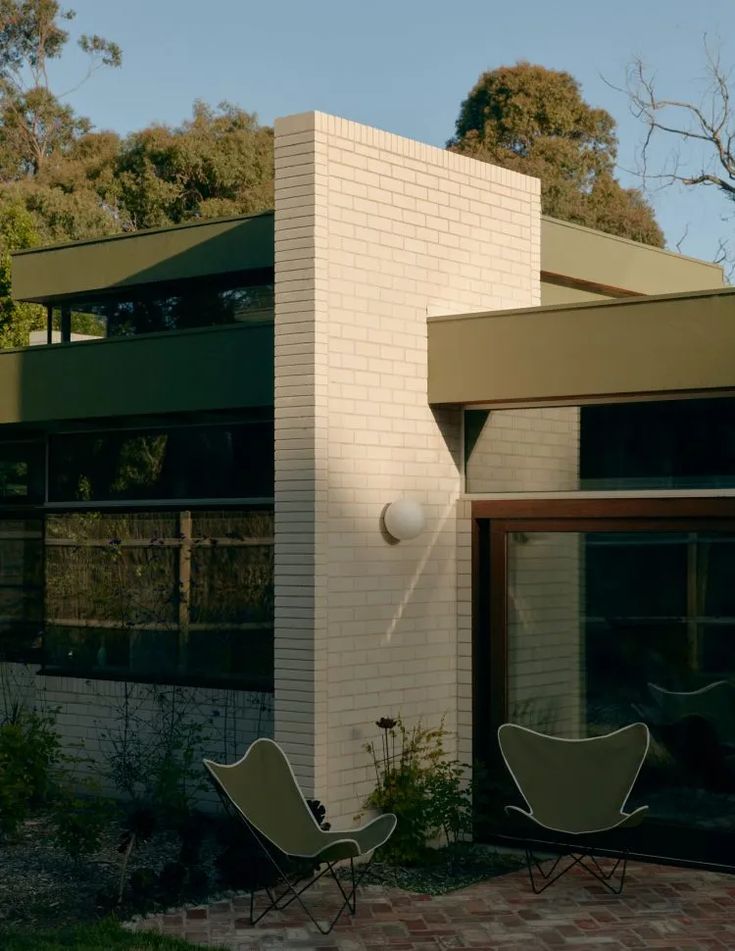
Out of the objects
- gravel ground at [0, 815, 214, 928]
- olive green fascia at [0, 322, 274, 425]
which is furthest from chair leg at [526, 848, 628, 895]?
olive green fascia at [0, 322, 274, 425]

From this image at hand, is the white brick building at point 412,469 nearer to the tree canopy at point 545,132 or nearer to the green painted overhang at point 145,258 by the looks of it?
the green painted overhang at point 145,258

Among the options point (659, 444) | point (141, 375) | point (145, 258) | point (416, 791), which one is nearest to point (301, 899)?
point (416, 791)

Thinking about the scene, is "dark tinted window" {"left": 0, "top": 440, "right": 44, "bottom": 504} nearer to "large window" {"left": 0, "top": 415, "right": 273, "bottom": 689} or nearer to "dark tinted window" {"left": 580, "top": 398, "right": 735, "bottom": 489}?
"large window" {"left": 0, "top": 415, "right": 273, "bottom": 689}

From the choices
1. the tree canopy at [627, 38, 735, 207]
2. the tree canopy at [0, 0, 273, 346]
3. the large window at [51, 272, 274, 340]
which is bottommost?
the large window at [51, 272, 274, 340]

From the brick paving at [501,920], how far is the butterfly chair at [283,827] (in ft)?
0.43

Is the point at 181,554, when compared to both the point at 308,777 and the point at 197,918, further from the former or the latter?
the point at 197,918

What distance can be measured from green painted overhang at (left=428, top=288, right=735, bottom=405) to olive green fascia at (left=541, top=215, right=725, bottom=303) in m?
3.51

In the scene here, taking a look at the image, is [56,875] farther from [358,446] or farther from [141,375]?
[141,375]

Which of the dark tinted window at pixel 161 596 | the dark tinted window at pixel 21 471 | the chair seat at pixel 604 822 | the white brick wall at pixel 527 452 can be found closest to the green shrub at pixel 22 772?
the dark tinted window at pixel 161 596

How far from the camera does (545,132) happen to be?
116 ft

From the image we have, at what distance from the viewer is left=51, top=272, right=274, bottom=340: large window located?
11641mm

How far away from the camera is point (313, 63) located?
36.6m

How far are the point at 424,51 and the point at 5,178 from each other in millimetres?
11460

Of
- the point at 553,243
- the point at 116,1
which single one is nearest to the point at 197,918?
the point at 553,243
